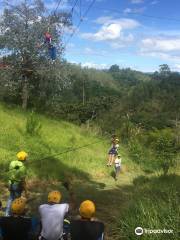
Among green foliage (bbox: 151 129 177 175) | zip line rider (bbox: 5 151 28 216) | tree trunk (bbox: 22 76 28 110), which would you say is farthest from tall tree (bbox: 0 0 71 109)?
zip line rider (bbox: 5 151 28 216)

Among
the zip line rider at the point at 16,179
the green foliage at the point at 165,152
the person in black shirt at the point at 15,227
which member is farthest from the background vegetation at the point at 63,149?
the person in black shirt at the point at 15,227

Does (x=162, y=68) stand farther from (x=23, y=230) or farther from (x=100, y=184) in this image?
(x=23, y=230)

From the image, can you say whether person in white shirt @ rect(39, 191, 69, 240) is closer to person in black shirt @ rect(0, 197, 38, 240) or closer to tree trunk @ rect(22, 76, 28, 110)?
person in black shirt @ rect(0, 197, 38, 240)

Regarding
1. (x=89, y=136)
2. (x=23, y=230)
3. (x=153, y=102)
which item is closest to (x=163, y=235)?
(x=23, y=230)

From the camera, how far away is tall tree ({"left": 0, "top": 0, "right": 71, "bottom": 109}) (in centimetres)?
2536

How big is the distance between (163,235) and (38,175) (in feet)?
28.0

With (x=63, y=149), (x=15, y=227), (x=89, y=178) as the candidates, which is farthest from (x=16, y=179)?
(x=63, y=149)

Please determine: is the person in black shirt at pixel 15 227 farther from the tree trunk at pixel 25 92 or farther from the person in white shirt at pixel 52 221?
the tree trunk at pixel 25 92

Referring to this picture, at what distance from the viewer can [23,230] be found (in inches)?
259

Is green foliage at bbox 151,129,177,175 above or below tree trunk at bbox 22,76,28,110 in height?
below

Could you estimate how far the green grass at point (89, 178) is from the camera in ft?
27.5

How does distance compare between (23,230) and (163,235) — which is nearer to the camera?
(23,230)

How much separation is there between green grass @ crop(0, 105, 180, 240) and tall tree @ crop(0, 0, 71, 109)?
11.5 ft

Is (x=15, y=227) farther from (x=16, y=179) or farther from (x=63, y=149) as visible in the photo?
(x=63, y=149)
